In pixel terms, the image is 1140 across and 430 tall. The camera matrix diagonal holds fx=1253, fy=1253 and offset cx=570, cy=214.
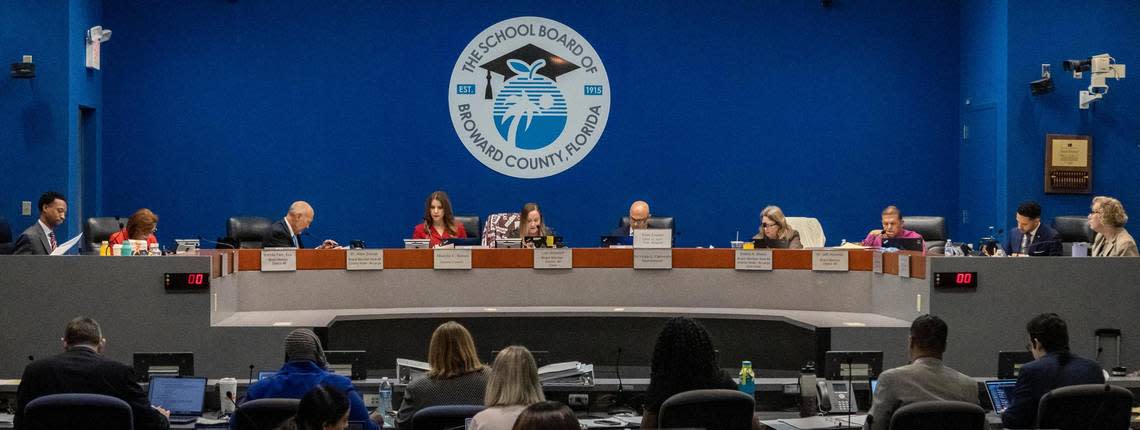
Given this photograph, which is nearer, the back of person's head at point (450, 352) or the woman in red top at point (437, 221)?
the back of person's head at point (450, 352)

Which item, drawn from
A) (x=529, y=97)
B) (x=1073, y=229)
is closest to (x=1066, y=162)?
(x=1073, y=229)

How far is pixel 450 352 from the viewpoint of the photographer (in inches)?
184

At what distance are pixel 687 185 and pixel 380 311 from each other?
14.8 ft

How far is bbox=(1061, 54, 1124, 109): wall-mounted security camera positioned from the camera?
33.3 feet

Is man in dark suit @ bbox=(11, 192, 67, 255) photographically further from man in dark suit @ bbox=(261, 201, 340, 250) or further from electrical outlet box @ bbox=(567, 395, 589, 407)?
electrical outlet box @ bbox=(567, 395, 589, 407)

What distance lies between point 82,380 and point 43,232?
11.0 ft

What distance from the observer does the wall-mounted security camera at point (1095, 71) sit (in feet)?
33.3

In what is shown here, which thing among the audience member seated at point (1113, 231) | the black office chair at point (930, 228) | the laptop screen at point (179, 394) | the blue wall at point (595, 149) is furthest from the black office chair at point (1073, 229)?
the laptop screen at point (179, 394)

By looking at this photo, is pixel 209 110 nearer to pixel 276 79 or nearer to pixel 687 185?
pixel 276 79

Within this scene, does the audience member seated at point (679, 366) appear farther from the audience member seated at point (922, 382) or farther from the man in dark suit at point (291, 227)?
the man in dark suit at point (291, 227)

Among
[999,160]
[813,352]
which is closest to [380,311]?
[813,352]

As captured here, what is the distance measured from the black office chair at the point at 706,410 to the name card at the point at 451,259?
12.1ft

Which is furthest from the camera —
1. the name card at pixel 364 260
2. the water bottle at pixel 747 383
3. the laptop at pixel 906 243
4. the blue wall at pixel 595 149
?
the blue wall at pixel 595 149

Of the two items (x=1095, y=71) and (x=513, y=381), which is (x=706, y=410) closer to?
(x=513, y=381)
